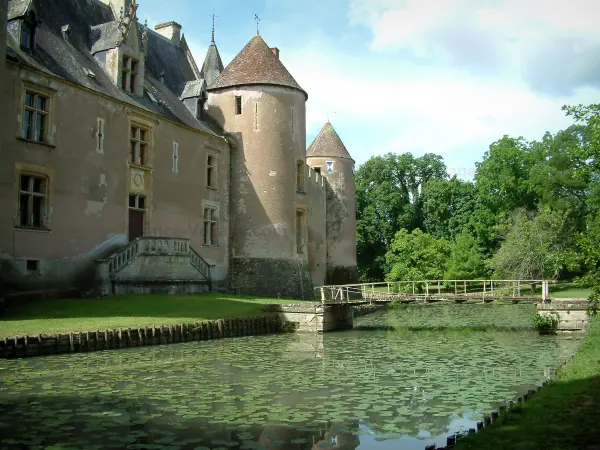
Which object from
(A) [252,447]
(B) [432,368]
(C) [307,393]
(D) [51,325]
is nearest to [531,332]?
(B) [432,368]

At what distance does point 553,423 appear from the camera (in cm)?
732

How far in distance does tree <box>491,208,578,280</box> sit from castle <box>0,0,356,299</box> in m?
13.3

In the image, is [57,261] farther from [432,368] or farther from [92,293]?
[432,368]

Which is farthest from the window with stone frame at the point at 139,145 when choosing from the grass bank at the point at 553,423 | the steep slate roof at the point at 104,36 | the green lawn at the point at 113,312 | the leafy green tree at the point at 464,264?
the leafy green tree at the point at 464,264

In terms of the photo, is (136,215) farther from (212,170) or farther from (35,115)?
(35,115)

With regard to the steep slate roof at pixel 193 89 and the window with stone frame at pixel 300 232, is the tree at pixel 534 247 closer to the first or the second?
the window with stone frame at pixel 300 232

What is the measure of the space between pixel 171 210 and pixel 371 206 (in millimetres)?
35948

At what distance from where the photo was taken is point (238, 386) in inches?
439

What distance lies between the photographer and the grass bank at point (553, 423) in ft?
21.2

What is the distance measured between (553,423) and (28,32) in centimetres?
2082

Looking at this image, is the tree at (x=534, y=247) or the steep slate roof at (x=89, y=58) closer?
the steep slate roof at (x=89, y=58)

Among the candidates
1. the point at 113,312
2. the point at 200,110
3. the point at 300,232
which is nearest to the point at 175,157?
the point at 200,110

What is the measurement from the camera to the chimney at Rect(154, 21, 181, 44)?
3500 cm

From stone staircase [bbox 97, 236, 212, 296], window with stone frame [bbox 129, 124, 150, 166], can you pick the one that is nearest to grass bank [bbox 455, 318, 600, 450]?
stone staircase [bbox 97, 236, 212, 296]
